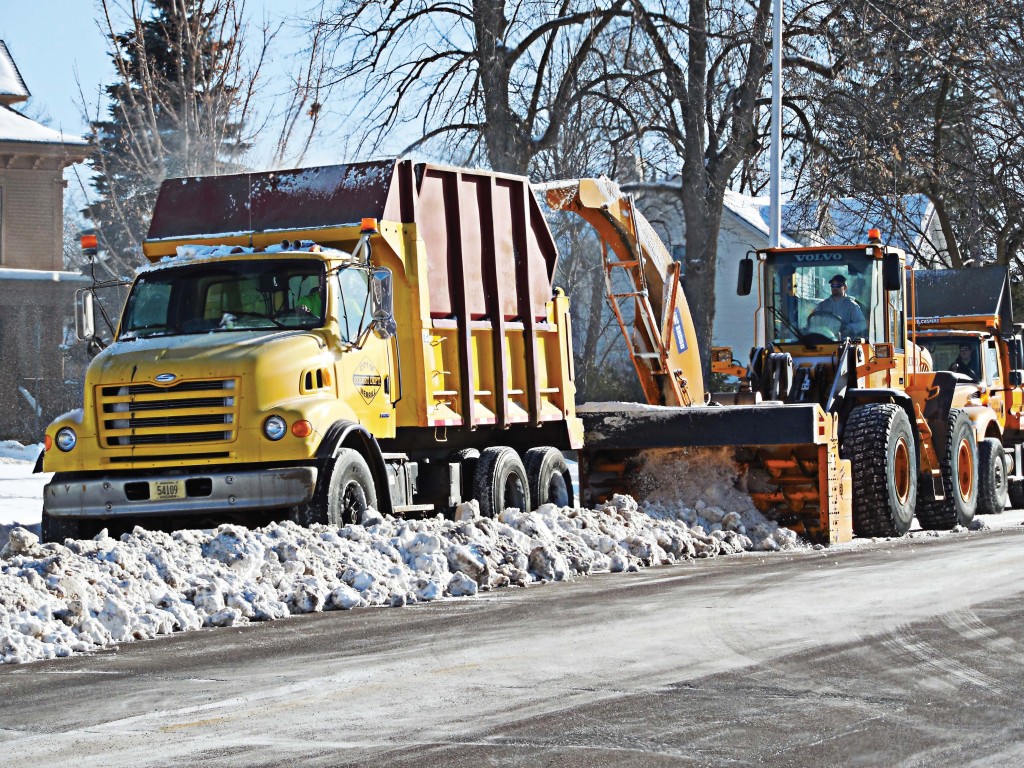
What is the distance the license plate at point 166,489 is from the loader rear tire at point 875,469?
6.68 metres

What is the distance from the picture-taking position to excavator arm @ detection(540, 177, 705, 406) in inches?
610

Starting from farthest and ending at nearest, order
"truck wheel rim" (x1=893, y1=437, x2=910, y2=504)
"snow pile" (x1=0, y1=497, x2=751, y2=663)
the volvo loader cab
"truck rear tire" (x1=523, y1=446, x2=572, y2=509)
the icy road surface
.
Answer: the volvo loader cab < "truck wheel rim" (x1=893, y1=437, x2=910, y2=504) < "truck rear tire" (x1=523, y1=446, x2=572, y2=509) < "snow pile" (x1=0, y1=497, x2=751, y2=663) < the icy road surface

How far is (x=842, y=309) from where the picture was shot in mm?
16797

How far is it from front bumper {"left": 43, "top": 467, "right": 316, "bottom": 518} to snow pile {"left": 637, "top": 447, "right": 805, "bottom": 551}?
12.6 feet

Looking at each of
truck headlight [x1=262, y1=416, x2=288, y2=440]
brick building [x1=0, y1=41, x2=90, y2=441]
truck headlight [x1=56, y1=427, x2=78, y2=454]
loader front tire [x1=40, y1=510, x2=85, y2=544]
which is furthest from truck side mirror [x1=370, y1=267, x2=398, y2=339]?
brick building [x1=0, y1=41, x2=90, y2=441]

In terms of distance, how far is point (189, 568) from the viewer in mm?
10016

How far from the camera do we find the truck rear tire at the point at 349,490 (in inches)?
455

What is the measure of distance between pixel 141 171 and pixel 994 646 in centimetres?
1933

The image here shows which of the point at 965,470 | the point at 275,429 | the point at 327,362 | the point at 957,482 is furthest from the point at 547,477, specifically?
the point at 965,470

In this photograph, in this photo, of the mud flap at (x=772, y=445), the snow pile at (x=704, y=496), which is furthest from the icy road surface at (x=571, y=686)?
the mud flap at (x=772, y=445)

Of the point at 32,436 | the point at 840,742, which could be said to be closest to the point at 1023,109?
the point at 32,436

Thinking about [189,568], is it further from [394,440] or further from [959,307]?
[959,307]

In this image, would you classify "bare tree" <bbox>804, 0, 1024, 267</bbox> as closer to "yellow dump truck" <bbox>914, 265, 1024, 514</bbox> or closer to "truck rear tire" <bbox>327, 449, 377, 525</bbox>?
"yellow dump truck" <bbox>914, 265, 1024, 514</bbox>

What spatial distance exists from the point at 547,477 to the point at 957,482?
5.15 meters
